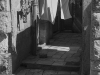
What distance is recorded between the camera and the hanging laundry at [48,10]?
35.3 feet

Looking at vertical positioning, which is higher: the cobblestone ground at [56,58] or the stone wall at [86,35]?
the stone wall at [86,35]

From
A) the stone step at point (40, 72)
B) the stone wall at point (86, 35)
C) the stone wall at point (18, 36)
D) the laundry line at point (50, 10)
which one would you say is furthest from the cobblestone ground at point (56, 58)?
the laundry line at point (50, 10)

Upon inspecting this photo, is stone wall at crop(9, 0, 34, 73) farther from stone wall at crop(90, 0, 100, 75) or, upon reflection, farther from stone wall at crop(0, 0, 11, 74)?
stone wall at crop(90, 0, 100, 75)

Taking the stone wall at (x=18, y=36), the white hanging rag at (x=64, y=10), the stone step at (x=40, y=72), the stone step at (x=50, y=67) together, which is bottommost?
the stone step at (x=40, y=72)

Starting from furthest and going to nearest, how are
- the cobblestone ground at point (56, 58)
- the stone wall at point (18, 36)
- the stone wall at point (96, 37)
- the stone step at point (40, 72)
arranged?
the cobblestone ground at point (56, 58), the stone step at point (40, 72), the stone wall at point (18, 36), the stone wall at point (96, 37)

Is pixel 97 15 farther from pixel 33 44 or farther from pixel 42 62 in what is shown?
pixel 33 44

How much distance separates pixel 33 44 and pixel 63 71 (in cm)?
238

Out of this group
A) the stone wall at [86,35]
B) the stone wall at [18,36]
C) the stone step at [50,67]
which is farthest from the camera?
the stone step at [50,67]

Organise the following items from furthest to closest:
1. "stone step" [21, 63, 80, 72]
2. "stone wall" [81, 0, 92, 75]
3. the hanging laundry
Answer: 1. the hanging laundry
2. "stone step" [21, 63, 80, 72]
3. "stone wall" [81, 0, 92, 75]

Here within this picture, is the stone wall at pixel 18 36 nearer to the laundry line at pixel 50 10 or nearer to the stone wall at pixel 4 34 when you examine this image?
the laundry line at pixel 50 10

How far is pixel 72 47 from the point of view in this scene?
12.1 m

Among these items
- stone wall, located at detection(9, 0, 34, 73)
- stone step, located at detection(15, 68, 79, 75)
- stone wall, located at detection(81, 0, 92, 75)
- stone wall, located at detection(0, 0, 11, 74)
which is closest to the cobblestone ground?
stone step, located at detection(15, 68, 79, 75)

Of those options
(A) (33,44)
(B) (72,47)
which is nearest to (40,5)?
(A) (33,44)

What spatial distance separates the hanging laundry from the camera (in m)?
10.8
